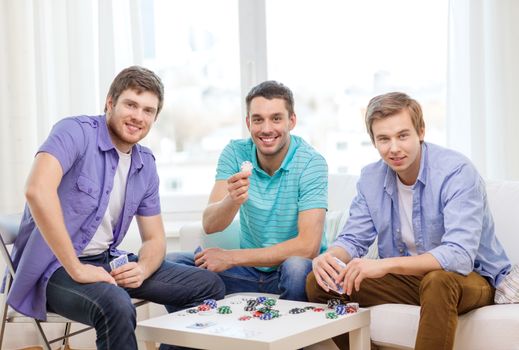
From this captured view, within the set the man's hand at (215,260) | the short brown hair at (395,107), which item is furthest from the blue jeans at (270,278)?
the short brown hair at (395,107)

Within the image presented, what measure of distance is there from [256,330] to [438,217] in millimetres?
833

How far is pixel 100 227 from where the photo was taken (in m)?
3.03

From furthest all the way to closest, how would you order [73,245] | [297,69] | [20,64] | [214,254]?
[297,69], [20,64], [214,254], [73,245]

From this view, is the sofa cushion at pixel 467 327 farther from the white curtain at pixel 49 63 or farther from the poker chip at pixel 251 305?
the white curtain at pixel 49 63

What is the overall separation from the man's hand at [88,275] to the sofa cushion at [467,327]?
36.2 inches

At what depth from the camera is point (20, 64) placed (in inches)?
164

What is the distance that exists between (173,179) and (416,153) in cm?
195

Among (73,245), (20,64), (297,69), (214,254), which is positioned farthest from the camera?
(297,69)

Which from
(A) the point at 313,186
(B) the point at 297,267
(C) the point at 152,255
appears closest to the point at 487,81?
(A) the point at 313,186

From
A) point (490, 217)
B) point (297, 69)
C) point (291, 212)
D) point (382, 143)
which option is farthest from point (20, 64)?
point (490, 217)

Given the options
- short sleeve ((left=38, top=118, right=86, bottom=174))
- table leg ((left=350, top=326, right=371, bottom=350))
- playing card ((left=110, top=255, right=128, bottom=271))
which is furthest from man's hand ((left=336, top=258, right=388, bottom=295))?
short sleeve ((left=38, top=118, right=86, bottom=174))

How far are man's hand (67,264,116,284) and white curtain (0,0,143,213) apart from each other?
1508 mm

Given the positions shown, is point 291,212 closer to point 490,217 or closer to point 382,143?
point 382,143

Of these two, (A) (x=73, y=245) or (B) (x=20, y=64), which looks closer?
(A) (x=73, y=245)
